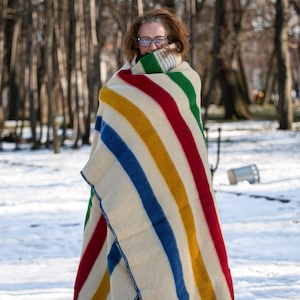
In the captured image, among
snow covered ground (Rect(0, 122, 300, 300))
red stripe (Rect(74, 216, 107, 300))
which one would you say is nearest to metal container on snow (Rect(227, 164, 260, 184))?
A: snow covered ground (Rect(0, 122, 300, 300))

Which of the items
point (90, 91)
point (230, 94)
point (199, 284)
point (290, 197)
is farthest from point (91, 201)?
point (230, 94)

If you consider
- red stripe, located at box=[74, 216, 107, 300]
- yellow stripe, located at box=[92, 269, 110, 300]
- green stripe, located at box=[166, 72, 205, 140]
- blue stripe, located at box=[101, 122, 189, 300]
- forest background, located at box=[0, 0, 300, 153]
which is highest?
green stripe, located at box=[166, 72, 205, 140]

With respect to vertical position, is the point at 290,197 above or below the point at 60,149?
above

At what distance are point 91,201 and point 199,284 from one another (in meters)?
0.57

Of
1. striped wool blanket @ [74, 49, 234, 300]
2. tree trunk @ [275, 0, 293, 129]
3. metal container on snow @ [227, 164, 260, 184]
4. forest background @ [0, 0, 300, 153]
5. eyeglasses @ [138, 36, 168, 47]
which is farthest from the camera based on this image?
tree trunk @ [275, 0, 293, 129]

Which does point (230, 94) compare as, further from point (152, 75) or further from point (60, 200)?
point (152, 75)

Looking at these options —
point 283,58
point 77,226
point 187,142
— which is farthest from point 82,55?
point 187,142

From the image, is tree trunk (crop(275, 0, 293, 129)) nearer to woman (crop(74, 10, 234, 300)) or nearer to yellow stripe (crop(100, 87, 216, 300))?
woman (crop(74, 10, 234, 300))

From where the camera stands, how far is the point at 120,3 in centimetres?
3119

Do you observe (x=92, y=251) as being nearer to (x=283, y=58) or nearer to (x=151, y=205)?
(x=151, y=205)

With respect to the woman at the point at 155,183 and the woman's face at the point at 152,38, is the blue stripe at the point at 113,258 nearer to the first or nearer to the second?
the woman at the point at 155,183

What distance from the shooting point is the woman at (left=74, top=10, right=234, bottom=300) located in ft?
11.2

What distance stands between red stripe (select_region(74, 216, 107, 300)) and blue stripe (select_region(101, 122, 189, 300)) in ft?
0.81

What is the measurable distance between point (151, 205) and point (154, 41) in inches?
27.0
